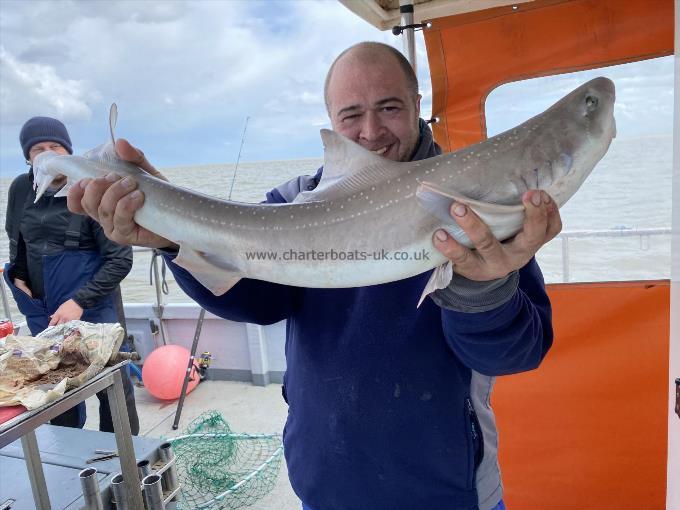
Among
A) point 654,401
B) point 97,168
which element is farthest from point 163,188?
point 654,401

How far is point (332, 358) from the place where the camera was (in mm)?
1649

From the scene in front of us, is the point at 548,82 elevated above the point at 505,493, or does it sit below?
above

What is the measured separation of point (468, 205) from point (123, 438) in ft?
6.25

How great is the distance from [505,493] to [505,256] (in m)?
2.84

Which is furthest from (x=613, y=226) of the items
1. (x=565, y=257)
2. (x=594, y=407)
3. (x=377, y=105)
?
(x=377, y=105)

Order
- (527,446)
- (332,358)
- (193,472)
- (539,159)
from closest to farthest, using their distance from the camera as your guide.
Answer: (539,159)
(332,358)
(527,446)
(193,472)

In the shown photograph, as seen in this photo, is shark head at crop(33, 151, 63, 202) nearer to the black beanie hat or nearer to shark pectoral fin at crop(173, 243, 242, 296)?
shark pectoral fin at crop(173, 243, 242, 296)

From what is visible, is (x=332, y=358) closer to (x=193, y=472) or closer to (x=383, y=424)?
(x=383, y=424)

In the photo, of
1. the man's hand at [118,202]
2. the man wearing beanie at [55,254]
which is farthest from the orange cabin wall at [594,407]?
the man wearing beanie at [55,254]

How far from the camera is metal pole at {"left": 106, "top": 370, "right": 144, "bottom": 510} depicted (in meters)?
2.18

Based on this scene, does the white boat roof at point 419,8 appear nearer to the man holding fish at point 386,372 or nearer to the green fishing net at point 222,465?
the man holding fish at point 386,372

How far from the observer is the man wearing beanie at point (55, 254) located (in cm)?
377

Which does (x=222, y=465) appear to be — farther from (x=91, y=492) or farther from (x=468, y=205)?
(x=468, y=205)

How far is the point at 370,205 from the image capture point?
1365mm
